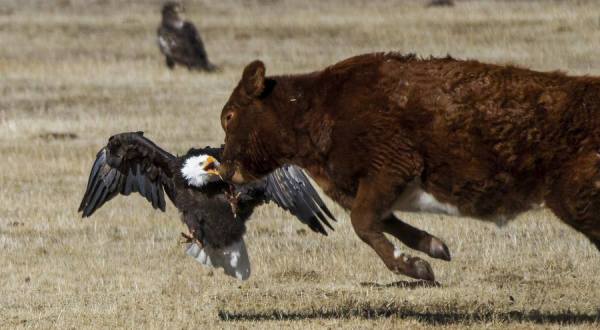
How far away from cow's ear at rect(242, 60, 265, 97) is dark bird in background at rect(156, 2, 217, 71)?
18.3 m

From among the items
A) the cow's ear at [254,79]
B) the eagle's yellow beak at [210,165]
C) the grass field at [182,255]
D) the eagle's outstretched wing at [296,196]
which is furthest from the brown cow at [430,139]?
the eagle's outstretched wing at [296,196]

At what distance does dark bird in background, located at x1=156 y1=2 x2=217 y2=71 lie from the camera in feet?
85.5

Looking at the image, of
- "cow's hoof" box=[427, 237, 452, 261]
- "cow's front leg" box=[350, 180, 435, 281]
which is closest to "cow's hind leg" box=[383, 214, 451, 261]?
"cow's hoof" box=[427, 237, 452, 261]

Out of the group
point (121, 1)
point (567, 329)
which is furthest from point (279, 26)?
point (567, 329)

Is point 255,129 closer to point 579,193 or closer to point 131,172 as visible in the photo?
point 579,193

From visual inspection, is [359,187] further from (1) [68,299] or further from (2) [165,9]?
(2) [165,9]

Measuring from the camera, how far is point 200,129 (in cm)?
1828

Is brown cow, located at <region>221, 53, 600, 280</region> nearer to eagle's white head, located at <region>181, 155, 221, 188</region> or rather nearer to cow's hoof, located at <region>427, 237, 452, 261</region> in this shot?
cow's hoof, located at <region>427, 237, 452, 261</region>

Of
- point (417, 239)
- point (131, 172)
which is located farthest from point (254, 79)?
point (131, 172)

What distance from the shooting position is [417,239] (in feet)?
24.5

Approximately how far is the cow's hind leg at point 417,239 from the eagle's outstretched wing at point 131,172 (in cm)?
221

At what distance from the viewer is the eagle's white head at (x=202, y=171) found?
8.77m

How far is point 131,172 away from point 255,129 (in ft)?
7.56

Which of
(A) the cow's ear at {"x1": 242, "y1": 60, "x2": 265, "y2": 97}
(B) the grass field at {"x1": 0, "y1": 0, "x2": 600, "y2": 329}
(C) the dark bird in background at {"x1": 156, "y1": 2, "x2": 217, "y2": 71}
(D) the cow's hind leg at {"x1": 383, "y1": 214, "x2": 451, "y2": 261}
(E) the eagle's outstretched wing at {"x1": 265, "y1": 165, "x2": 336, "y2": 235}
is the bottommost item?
(C) the dark bird in background at {"x1": 156, "y1": 2, "x2": 217, "y2": 71}
